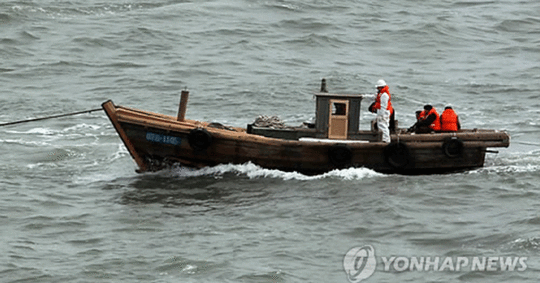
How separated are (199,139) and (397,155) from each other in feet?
13.6

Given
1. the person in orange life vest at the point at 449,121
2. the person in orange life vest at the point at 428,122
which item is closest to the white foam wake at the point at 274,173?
the person in orange life vest at the point at 428,122

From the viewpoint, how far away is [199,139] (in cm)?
2041

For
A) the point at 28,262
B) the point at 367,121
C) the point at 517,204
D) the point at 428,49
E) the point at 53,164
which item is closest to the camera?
the point at 28,262

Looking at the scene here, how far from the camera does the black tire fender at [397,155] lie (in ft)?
67.3

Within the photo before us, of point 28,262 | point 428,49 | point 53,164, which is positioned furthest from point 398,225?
point 428,49

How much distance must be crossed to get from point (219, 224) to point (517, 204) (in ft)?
18.8

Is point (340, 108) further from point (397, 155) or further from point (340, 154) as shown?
point (397, 155)

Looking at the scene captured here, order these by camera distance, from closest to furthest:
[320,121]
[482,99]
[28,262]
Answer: [28,262]
[320,121]
[482,99]

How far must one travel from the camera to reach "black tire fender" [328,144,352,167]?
2038cm

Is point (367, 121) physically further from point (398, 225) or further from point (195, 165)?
point (398, 225)

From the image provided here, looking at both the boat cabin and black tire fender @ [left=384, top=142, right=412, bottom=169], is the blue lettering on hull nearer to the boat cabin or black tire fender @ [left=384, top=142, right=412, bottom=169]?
the boat cabin

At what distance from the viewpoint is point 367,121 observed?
27578 millimetres

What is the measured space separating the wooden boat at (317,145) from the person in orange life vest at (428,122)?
50 cm

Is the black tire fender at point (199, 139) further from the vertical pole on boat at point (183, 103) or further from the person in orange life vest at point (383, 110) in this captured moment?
the person in orange life vest at point (383, 110)
